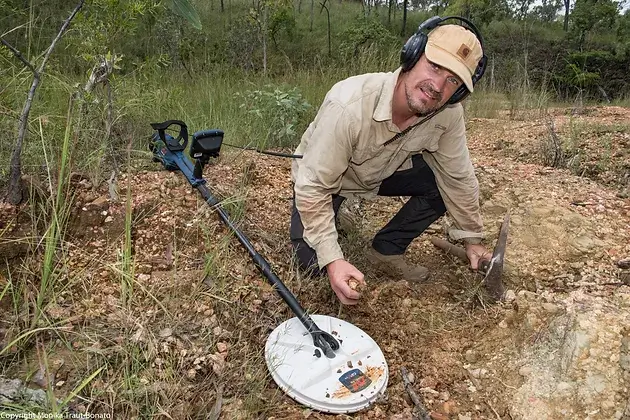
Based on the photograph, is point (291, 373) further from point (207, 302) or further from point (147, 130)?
point (147, 130)

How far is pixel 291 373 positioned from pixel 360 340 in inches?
13.3

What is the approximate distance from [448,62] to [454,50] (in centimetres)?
6

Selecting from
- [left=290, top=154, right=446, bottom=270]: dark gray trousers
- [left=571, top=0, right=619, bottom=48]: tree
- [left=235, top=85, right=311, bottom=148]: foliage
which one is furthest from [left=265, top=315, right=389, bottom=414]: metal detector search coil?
Result: [left=571, top=0, right=619, bottom=48]: tree

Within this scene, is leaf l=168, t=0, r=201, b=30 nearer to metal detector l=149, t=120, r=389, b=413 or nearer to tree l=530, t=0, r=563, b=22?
metal detector l=149, t=120, r=389, b=413

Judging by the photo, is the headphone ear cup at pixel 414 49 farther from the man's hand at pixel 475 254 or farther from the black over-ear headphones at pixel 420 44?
the man's hand at pixel 475 254

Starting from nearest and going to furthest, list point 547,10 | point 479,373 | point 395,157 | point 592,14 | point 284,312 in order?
point 479,373 < point 284,312 < point 395,157 < point 592,14 < point 547,10

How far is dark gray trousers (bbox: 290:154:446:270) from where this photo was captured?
8.36 feet

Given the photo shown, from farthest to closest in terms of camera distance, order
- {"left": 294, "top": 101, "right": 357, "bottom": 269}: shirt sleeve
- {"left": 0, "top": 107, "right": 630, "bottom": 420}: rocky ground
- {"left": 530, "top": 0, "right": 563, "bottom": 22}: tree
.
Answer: {"left": 530, "top": 0, "right": 563, "bottom": 22}: tree < {"left": 294, "top": 101, "right": 357, "bottom": 269}: shirt sleeve < {"left": 0, "top": 107, "right": 630, "bottom": 420}: rocky ground

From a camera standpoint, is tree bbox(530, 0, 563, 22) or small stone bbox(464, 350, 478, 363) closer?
small stone bbox(464, 350, 478, 363)

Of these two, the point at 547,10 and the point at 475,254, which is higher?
the point at 547,10

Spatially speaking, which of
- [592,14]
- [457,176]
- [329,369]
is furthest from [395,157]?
[592,14]

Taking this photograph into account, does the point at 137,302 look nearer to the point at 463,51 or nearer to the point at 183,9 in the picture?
the point at 183,9

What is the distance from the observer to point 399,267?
2580mm

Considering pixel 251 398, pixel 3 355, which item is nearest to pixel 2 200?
pixel 3 355
